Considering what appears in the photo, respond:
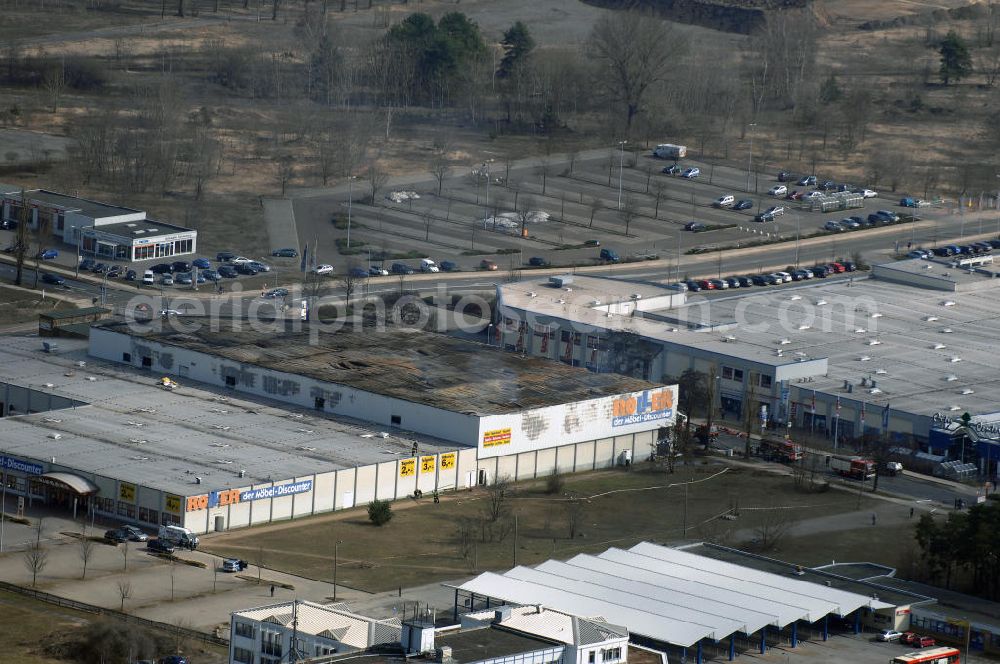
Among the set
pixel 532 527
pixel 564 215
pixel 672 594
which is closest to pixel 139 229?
pixel 564 215

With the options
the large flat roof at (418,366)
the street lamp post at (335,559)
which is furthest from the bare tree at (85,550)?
the large flat roof at (418,366)

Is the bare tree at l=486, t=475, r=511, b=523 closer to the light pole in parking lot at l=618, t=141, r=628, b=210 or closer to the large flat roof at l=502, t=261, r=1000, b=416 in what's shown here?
the large flat roof at l=502, t=261, r=1000, b=416

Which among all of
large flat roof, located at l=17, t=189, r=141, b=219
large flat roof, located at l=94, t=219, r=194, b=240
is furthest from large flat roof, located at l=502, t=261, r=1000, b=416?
large flat roof, located at l=17, t=189, r=141, b=219

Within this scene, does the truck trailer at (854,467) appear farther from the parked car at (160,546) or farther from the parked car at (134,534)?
the parked car at (134,534)

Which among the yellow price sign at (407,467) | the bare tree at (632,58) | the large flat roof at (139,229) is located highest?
the bare tree at (632,58)

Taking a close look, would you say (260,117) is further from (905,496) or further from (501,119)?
(905,496)


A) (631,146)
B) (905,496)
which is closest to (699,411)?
(905,496)
